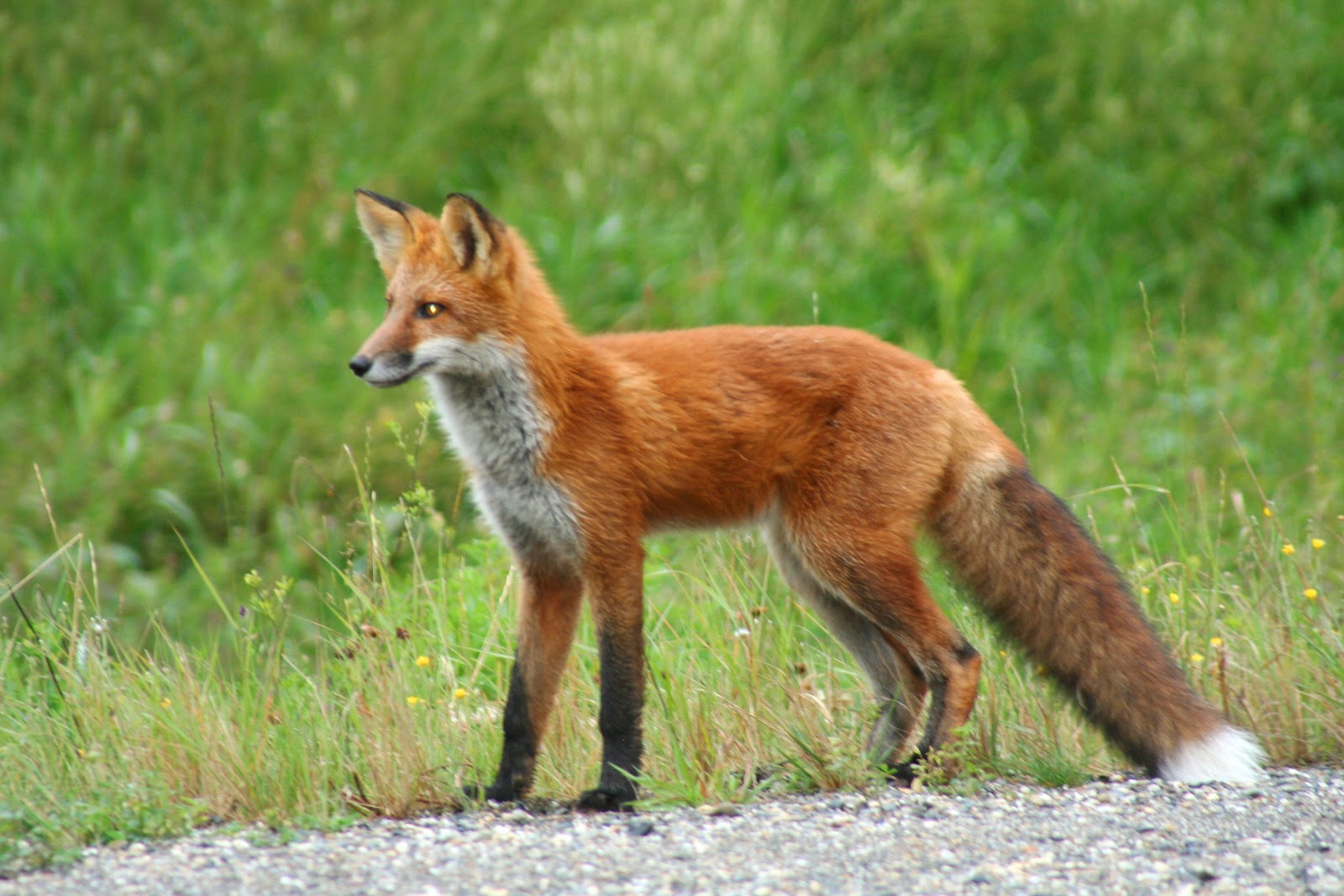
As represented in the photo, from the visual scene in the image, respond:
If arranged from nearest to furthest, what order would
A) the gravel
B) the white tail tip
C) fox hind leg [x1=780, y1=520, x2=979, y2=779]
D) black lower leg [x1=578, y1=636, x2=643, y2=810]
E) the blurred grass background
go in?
the gravel → the white tail tip → black lower leg [x1=578, y1=636, x2=643, y2=810] → fox hind leg [x1=780, y1=520, x2=979, y2=779] → the blurred grass background

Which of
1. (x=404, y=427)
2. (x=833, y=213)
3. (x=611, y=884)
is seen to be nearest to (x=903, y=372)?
(x=611, y=884)

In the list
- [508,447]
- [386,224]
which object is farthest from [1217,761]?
[386,224]

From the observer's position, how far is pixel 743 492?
4422 millimetres

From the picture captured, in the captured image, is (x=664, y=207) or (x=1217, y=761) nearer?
(x=1217, y=761)

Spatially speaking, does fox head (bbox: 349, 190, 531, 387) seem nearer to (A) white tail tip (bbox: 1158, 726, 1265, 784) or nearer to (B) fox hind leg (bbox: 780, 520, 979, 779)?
(B) fox hind leg (bbox: 780, 520, 979, 779)

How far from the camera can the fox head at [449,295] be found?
4117 millimetres

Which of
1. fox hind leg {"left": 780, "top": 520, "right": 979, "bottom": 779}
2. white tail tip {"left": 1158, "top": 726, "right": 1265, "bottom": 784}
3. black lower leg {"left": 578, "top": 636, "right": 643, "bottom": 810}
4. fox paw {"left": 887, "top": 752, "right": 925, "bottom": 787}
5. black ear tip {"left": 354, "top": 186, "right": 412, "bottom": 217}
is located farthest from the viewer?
black ear tip {"left": 354, "top": 186, "right": 412, "bottom": 217}

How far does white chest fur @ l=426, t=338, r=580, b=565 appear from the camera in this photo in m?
4.14

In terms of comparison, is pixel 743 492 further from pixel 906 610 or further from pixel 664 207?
pixel 664 207

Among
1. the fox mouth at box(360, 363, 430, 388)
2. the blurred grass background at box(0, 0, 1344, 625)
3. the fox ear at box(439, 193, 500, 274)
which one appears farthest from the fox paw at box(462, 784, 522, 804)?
the blurred grass background at box(0, 0, 1344, 625)

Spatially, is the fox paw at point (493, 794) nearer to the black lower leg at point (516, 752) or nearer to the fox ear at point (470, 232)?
the black lower leg at point (516, 752)

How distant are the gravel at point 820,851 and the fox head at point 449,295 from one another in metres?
1.35

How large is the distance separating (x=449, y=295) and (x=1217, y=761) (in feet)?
8.56

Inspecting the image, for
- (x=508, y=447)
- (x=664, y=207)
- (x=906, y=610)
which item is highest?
(x=664, y=207)
